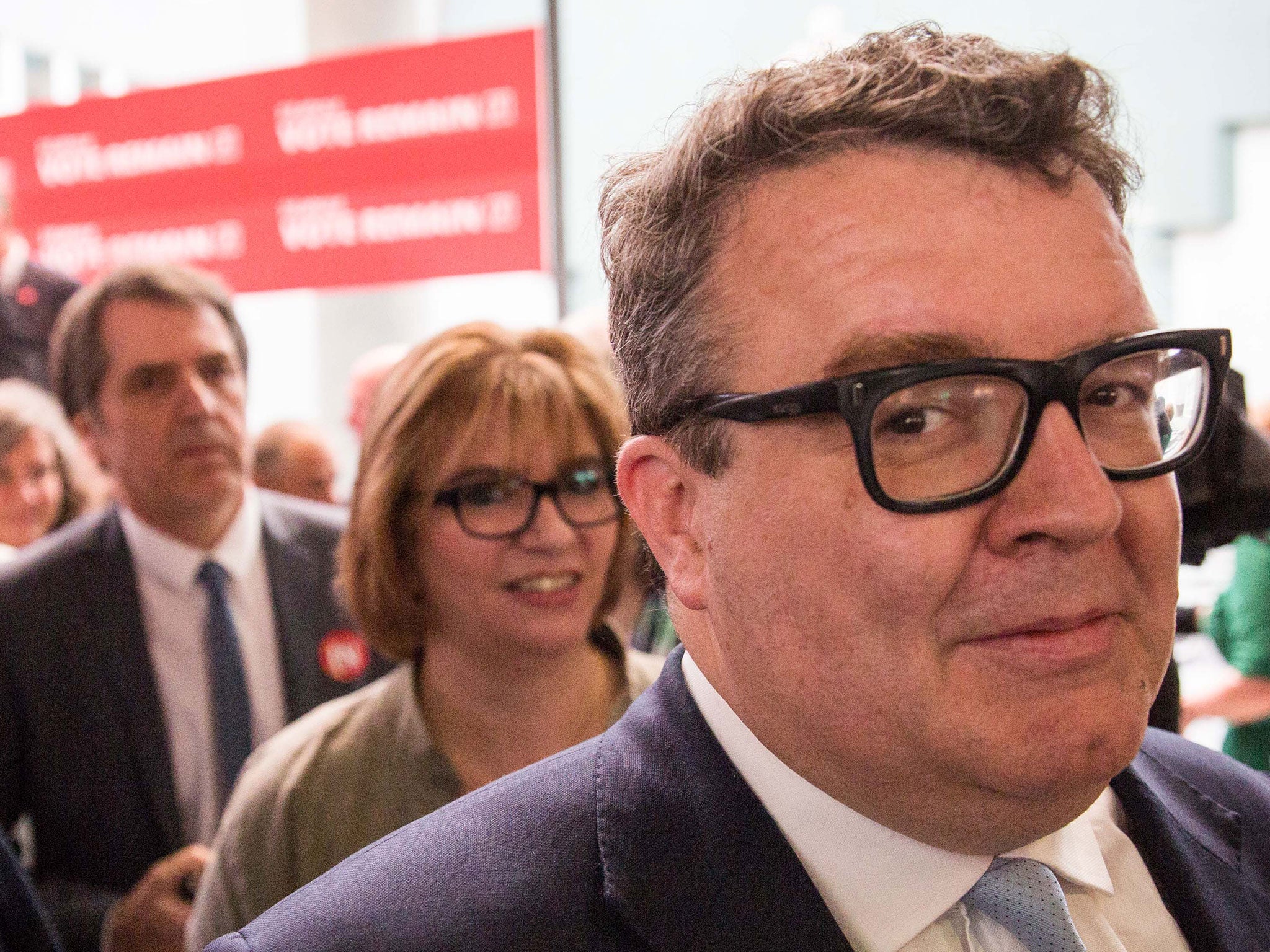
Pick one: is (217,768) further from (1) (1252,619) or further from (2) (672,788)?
(1) (1252,619)

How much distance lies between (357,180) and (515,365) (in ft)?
7.78

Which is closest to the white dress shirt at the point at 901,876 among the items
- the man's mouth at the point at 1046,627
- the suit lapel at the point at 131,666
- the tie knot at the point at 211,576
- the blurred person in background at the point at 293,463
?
the man's mouth at the point at 1046,627

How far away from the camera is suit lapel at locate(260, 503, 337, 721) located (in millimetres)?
2490

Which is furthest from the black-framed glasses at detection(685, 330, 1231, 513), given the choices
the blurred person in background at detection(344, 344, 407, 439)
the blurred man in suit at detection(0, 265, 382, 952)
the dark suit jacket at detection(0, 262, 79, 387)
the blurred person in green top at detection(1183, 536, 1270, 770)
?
the dark suit jacket at detection(0, 262, 79, 387)

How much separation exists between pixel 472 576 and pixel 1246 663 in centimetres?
161

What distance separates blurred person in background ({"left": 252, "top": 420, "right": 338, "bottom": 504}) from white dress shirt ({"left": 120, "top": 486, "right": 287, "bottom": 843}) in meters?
1.76

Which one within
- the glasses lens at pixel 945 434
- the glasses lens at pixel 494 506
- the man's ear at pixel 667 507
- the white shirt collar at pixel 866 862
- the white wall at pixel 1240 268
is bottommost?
the white shirt collar at pixel 866 862

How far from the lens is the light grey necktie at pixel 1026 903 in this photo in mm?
1010

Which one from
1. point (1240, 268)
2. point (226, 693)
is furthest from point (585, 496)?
point (1240, 268)

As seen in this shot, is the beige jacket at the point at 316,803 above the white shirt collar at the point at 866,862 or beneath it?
beneath

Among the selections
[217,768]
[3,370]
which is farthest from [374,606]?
[3,370]

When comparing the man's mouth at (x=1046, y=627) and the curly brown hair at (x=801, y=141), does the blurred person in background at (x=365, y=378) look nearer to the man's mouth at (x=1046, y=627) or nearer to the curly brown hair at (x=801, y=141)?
the curly brown hair at (x=801, y=141)

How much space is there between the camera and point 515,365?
2.00 m

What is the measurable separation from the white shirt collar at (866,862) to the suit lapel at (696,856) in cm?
3
